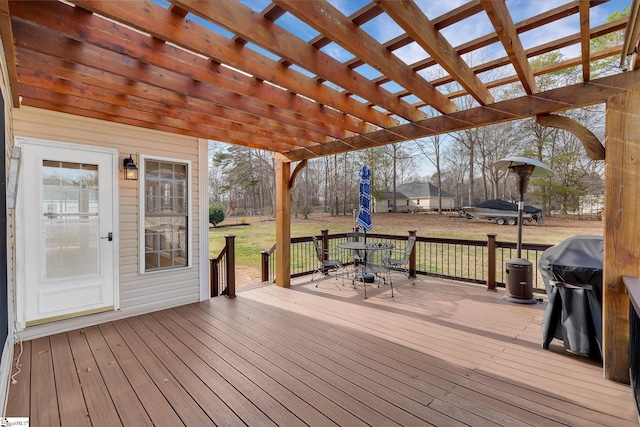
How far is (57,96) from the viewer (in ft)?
9.59

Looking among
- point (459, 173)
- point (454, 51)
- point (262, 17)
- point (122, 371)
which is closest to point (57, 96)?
point (262, 17)

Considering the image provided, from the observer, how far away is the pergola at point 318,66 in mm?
1733

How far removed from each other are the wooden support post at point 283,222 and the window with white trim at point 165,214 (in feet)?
5.05

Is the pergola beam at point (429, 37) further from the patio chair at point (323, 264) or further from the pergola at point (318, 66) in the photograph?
the patio chair at point (323, 264)

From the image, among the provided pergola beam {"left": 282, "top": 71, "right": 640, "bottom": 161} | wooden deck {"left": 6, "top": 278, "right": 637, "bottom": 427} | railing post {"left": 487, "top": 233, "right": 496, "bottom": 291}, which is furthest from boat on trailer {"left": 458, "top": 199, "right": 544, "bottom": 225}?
pergola beam {"left": 282, "top": 71, "right": 640, "bottom": 161}

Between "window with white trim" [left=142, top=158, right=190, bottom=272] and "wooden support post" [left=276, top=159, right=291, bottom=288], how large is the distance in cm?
154

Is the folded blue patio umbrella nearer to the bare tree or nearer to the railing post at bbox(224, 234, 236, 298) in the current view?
the railing post at bbox(224, 234, 236, 298)

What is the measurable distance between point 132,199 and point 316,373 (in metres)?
3.22

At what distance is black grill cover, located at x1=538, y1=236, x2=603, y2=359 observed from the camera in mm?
2619

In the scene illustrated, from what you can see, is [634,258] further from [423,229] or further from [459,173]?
[459,173]

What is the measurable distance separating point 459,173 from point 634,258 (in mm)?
13853

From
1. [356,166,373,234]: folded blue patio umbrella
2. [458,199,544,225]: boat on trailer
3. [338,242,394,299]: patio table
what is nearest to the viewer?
[338,242,394,299]: patio table

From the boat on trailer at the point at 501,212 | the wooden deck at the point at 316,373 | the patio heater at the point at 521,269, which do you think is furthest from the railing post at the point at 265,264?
the boat on trailer at the point at 501,212

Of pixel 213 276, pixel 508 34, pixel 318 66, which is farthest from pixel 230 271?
pixel 508 34
